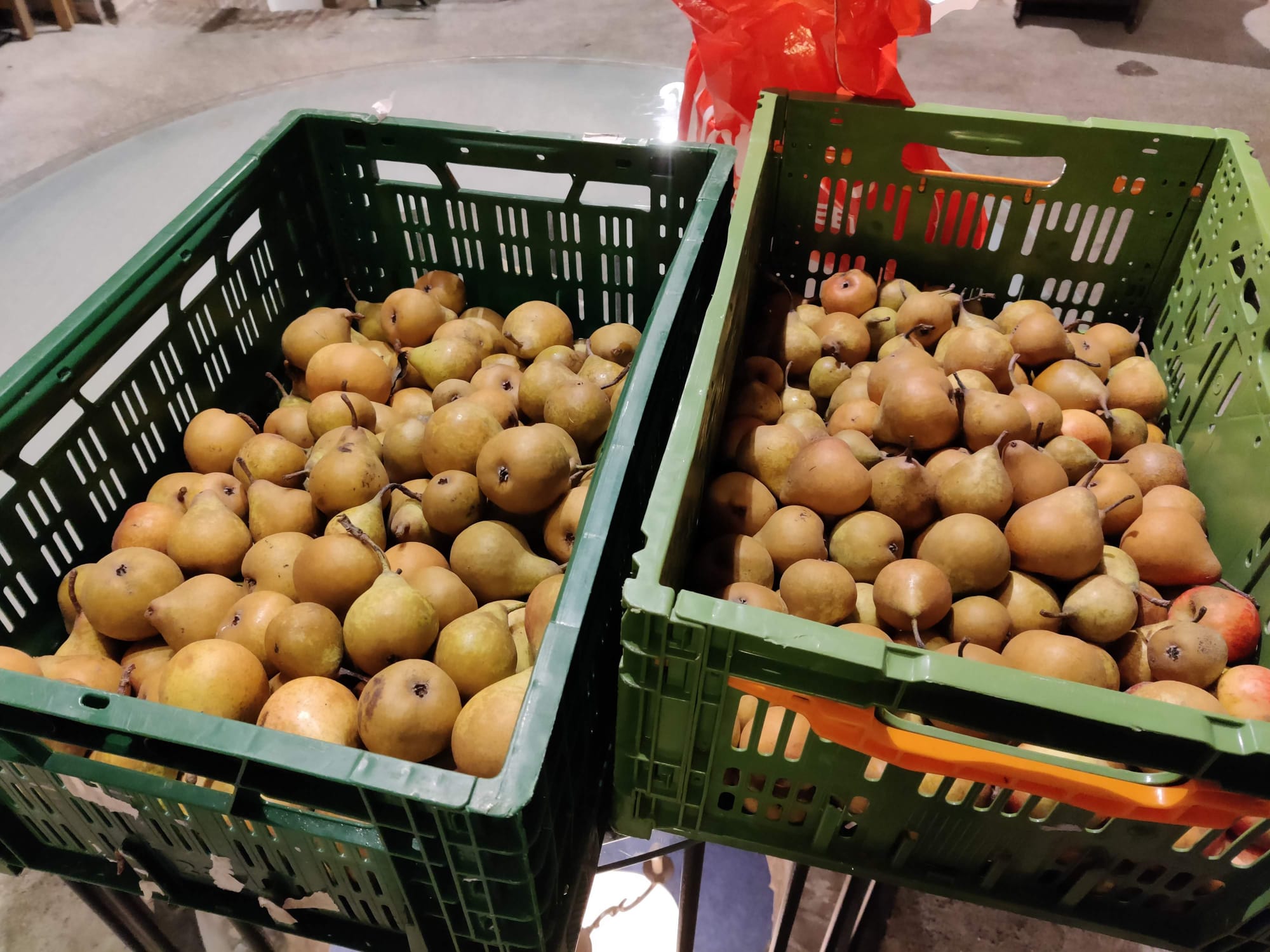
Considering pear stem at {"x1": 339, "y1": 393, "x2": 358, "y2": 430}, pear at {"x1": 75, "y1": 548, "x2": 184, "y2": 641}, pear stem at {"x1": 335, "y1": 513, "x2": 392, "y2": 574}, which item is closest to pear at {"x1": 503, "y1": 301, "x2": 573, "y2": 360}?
pear stem at {"x1": 339, "y1": 393, "x2": 358, "y2": 430}

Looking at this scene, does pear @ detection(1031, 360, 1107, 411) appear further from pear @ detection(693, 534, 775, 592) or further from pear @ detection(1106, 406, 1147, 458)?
pear @ detection(693, 534, 775, 592)

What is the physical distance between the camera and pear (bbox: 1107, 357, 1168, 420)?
163 centimetres

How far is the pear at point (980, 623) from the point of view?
50.3 inches

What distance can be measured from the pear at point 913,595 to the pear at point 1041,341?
2.04 ft

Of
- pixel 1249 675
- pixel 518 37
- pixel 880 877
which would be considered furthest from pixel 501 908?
pixel 518 37

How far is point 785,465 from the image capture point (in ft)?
4.90

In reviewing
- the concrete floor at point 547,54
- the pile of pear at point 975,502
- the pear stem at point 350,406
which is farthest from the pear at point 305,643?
the concrete floor at point 547,54

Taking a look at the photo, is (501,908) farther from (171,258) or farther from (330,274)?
(330,274)

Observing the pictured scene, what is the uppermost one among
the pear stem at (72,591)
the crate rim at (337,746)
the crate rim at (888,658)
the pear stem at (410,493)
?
the crate rim at (888,658)

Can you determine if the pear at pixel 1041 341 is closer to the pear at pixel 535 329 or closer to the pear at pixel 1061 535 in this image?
the pear at pixel 1061 535

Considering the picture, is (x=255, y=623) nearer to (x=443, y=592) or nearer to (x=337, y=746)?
(x=443, y=592)

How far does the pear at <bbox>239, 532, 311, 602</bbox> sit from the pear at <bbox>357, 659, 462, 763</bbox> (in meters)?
0.32

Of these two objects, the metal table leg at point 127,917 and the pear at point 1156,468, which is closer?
the metal table leg at point 127,917

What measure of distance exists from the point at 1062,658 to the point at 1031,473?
1.15 ft
